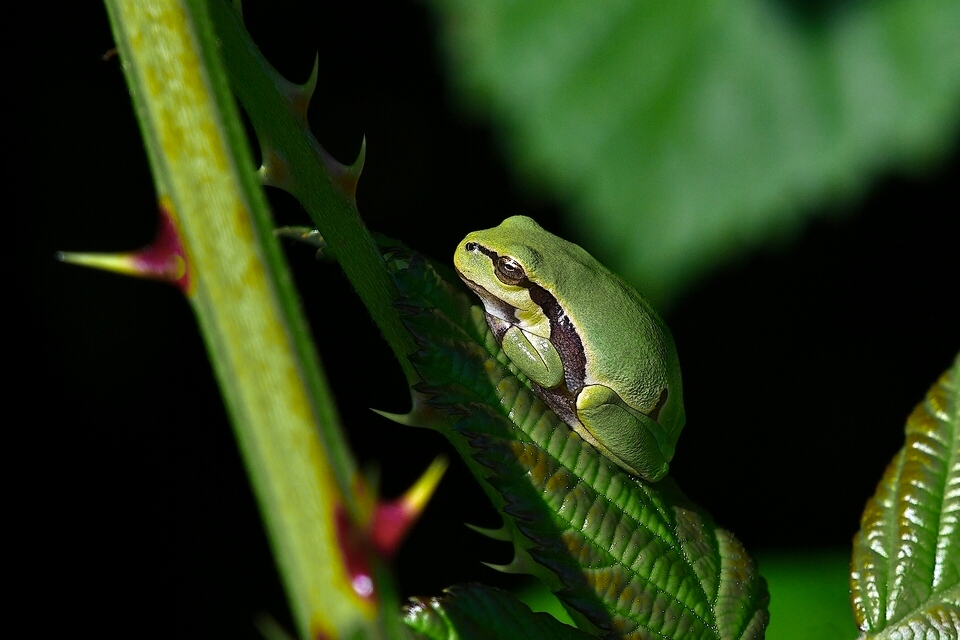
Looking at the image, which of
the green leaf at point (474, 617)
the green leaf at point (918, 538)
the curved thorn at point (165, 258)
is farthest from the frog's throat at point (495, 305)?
the curved thorn at point (165, 258)

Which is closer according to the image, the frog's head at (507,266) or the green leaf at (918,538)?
the green leaf at (918,538)

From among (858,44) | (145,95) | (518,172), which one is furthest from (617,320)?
(145,95)

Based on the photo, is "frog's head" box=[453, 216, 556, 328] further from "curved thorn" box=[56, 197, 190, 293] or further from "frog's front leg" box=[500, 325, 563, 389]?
"curved thorn" box=[56, 197, 190, 293]

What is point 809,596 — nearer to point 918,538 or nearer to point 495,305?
point 918,538

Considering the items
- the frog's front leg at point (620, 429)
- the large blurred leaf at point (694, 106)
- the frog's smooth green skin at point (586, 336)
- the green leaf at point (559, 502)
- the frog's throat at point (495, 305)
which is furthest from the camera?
the large blurred leaf at point (694, 106)

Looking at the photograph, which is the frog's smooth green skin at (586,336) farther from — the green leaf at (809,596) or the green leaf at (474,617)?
the green leaf at (474,617)

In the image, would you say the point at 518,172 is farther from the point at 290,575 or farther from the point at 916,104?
the point at 290,575
